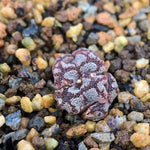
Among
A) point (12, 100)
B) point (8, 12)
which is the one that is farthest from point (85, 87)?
point (8, 12)

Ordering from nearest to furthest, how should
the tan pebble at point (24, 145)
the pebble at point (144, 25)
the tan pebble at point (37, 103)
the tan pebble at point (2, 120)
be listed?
the tan pebble at point (24, 145), the tan pebble at point (2, 120), the tan pebble at point (37, 103), the pebble at point (144, 25)

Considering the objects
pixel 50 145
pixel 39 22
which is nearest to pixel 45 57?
pixel 39 22

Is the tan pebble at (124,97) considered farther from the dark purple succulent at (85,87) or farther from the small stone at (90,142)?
the small stone at (90,142)

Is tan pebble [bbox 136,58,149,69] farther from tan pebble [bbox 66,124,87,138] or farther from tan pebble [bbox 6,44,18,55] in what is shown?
tan pebble [bbox 6,44,18,55]

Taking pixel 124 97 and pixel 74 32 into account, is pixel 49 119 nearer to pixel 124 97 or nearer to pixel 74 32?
pixel 124 97

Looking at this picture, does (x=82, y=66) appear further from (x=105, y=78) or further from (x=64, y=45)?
(x=64, y=45)

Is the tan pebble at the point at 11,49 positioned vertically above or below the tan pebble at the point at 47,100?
above

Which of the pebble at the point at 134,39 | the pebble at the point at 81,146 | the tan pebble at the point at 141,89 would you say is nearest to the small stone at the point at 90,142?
the pebble at the point at 81,146
